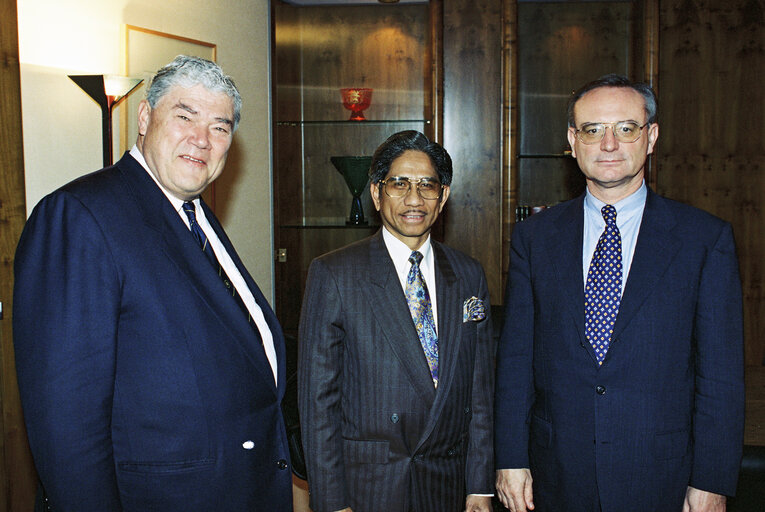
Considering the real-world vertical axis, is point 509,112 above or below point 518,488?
above

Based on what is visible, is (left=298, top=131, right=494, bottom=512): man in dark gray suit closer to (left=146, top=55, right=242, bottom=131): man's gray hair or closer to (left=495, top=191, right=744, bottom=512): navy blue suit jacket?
(left=495, top=191, right=744, bottom=512): navy blue suit jacket

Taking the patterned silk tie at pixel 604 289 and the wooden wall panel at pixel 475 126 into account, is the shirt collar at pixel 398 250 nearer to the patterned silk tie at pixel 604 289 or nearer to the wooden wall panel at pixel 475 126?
the patterned silk tie at pixel 604 289

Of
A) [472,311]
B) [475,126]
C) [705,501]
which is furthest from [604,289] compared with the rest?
[475,126]

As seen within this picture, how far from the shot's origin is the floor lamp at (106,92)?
2.55 m

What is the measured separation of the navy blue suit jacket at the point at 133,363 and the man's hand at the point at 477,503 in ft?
2.10

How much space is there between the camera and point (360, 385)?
6.06 feet

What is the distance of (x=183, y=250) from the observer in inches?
57.9

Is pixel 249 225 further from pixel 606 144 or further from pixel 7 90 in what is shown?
pixel 606 144

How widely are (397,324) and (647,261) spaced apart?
0.72m

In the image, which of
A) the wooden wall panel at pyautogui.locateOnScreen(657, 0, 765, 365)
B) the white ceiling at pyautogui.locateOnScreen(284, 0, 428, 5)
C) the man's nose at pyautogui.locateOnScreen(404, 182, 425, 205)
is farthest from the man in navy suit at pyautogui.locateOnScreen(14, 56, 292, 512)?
the wooden wall panel at pyautogui.locateOnScreen(657, 0, 765, 365)

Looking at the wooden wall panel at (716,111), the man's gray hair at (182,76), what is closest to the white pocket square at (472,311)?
→ the man's gray hair at (182,76)

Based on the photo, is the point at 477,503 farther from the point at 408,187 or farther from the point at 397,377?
the point at 408,187

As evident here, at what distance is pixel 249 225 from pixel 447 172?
206 cm

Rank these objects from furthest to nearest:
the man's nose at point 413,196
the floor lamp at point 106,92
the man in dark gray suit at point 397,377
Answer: the floor lamp at point 106,92, the man's nose at point 413,196, the man in dark gray suit at point 397,377
